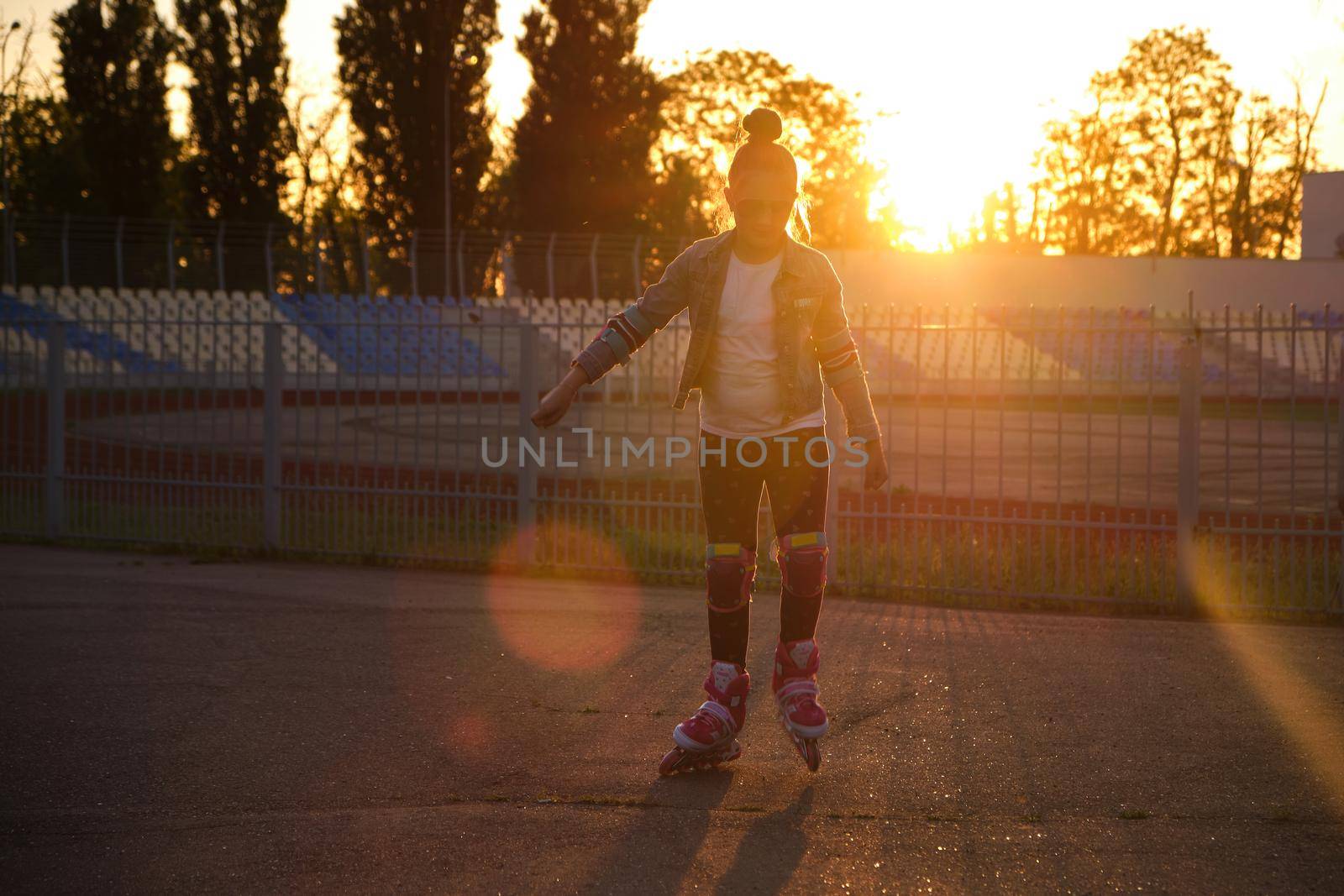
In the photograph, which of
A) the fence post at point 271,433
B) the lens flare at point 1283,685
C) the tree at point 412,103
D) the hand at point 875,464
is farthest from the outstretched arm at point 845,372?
the tree at point 412,103

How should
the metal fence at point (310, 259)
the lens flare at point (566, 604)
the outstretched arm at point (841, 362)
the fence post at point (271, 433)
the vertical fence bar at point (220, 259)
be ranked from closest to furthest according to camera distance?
the outstretched arm at point (841, 362), the lens flare at point (566, 604), the fence post at point (271, 433), the metal fence at point (310, 259), the vertical fence bar at point (220, 259)

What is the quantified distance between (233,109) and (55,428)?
128 ft

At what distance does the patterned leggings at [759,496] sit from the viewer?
4.15 metres

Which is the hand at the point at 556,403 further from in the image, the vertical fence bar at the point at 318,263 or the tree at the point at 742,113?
the tree at the point at 742,113

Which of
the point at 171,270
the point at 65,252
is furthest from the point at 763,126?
the point at 65,252

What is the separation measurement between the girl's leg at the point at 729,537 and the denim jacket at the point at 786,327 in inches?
8.5

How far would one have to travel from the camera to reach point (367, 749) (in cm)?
436

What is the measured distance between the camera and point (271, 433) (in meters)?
9.38

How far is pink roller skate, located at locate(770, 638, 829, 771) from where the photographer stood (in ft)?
13.3

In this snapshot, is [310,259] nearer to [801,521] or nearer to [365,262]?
[365,262]

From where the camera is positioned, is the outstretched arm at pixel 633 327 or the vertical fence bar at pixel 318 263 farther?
the vertical fence bar at pixel 318 263

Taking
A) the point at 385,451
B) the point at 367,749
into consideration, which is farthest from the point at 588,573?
the point at 385,451

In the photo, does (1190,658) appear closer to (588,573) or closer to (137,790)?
(588,573)

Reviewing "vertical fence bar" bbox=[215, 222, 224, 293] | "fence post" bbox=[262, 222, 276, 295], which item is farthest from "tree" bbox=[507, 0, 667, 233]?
"vertical fence bar" bbox=[215, 222, 224, 293]
